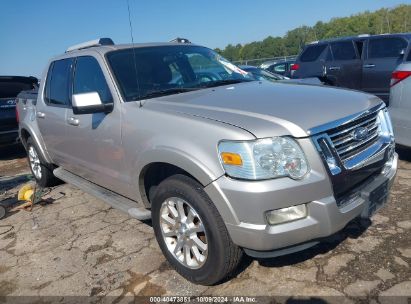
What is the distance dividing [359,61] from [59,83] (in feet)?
23.7

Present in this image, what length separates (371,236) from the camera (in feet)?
10.9

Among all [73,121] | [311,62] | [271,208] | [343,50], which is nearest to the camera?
[271,208]

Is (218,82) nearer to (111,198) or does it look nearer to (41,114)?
(111,198)

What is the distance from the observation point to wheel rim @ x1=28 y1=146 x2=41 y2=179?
5.75 metres

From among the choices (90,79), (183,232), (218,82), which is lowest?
(183,232)

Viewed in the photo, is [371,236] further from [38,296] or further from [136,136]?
[38,296]

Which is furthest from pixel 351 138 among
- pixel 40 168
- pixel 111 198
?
pixel 40 168

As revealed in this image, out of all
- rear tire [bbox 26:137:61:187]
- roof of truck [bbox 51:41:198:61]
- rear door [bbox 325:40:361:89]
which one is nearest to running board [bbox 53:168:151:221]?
rear tire [bbox 26:137:61:187]

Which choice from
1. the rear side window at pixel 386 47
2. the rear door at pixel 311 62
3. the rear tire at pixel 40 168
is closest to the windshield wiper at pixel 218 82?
the rear tire at pixel 40 168

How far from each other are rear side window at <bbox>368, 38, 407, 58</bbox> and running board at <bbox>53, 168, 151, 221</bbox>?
7551mm

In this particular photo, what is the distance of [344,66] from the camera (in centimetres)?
945

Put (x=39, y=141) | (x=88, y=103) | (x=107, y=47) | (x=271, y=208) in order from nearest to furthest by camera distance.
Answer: (x=271, y=208) < (x=88, y=103) < (x=107, y=47) < (x=39, y=141)

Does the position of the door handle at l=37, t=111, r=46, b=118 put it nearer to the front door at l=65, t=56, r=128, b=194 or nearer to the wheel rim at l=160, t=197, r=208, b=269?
the front door at l=65, t=56, r=128, b=194

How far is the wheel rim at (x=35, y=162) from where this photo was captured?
18.9ft
